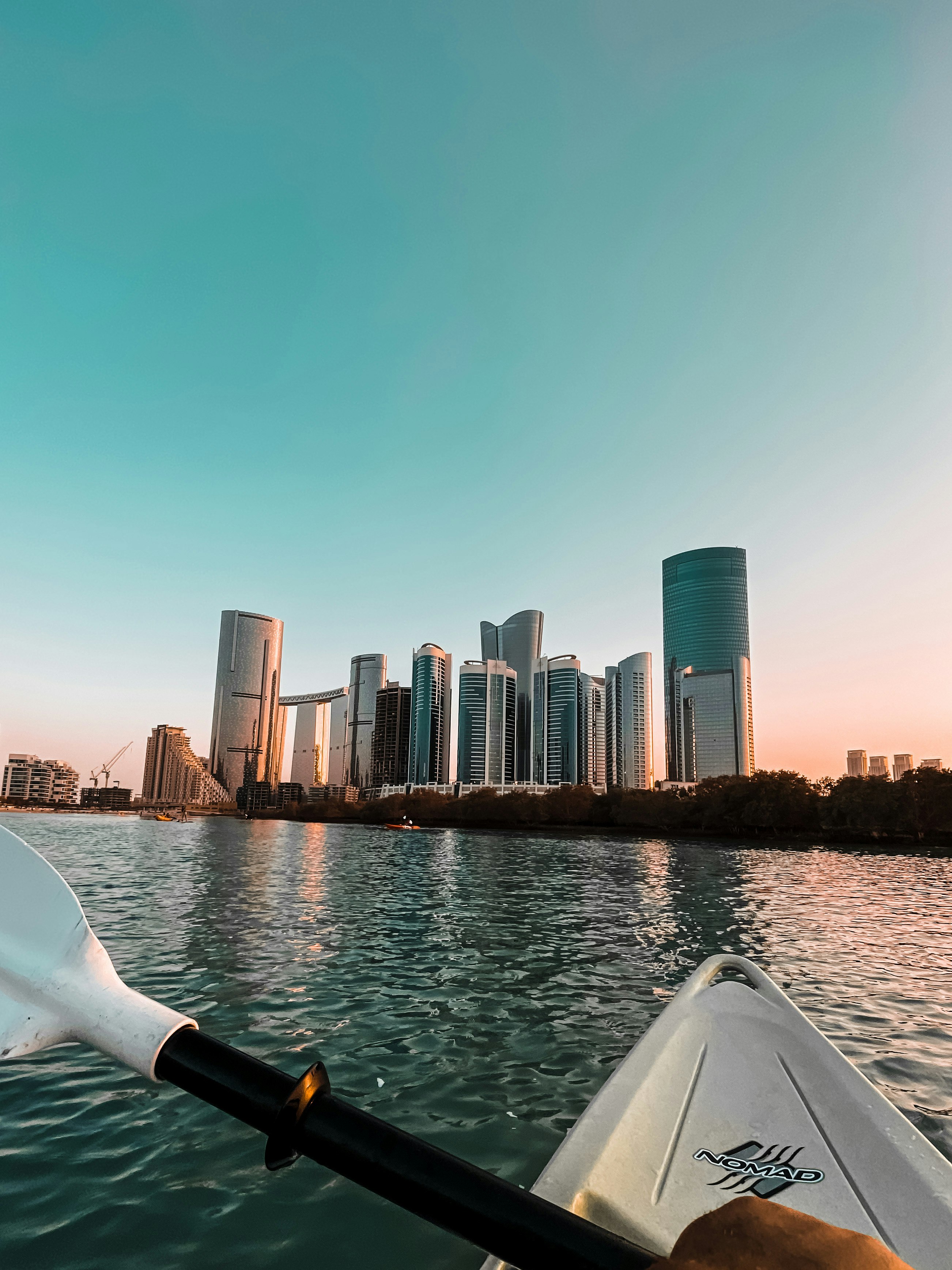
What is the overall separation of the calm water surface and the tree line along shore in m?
61.3

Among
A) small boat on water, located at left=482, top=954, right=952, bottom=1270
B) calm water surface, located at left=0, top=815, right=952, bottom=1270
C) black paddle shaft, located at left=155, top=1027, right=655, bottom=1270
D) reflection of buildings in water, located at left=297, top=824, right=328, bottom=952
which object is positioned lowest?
reflection of buildings in water, located at left=297, top=824, right=328, bottom=952

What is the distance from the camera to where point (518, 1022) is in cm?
1026

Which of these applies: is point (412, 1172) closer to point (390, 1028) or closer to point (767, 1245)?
point (767, 1245)

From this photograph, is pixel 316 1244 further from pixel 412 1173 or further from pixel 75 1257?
pixel 412 1173

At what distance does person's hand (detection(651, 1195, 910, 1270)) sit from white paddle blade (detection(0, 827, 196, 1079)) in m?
1.09

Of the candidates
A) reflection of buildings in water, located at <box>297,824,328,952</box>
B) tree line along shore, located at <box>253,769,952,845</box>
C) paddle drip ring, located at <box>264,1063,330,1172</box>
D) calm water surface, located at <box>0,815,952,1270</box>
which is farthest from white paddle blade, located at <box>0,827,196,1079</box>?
tree line along shore, located at <box>253,769,952,845</box>

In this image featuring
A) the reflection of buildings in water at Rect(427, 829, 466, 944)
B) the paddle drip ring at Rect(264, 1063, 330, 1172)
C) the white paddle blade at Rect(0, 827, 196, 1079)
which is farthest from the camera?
the reflection of buildings in water at Rect(427, 829, 466, 944)

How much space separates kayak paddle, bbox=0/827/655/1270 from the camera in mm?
1137

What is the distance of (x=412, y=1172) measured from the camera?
4.05 feet

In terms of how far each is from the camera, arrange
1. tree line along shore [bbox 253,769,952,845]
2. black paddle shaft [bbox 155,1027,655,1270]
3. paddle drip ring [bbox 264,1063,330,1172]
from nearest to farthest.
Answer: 1. black paddle shaft [bbox 155,1027,655,1270]
2. paddle drip ring [bbox 264,1063,330,1172]
3. tree line along shore [bbox 253,769,952,845]

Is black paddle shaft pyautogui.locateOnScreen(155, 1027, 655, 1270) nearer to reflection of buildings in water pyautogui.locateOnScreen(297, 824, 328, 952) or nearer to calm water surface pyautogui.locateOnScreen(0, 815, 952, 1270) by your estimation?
calm water surface pyautogui.locateOnScreen(0, 815, 952, 1270)

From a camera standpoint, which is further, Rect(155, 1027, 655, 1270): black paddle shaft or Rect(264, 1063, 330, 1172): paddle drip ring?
Rect(264, 1063, 330, 1172): paddle drip ring

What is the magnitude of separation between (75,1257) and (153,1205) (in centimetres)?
73

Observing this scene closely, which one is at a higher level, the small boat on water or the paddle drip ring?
the paddle drip ring
